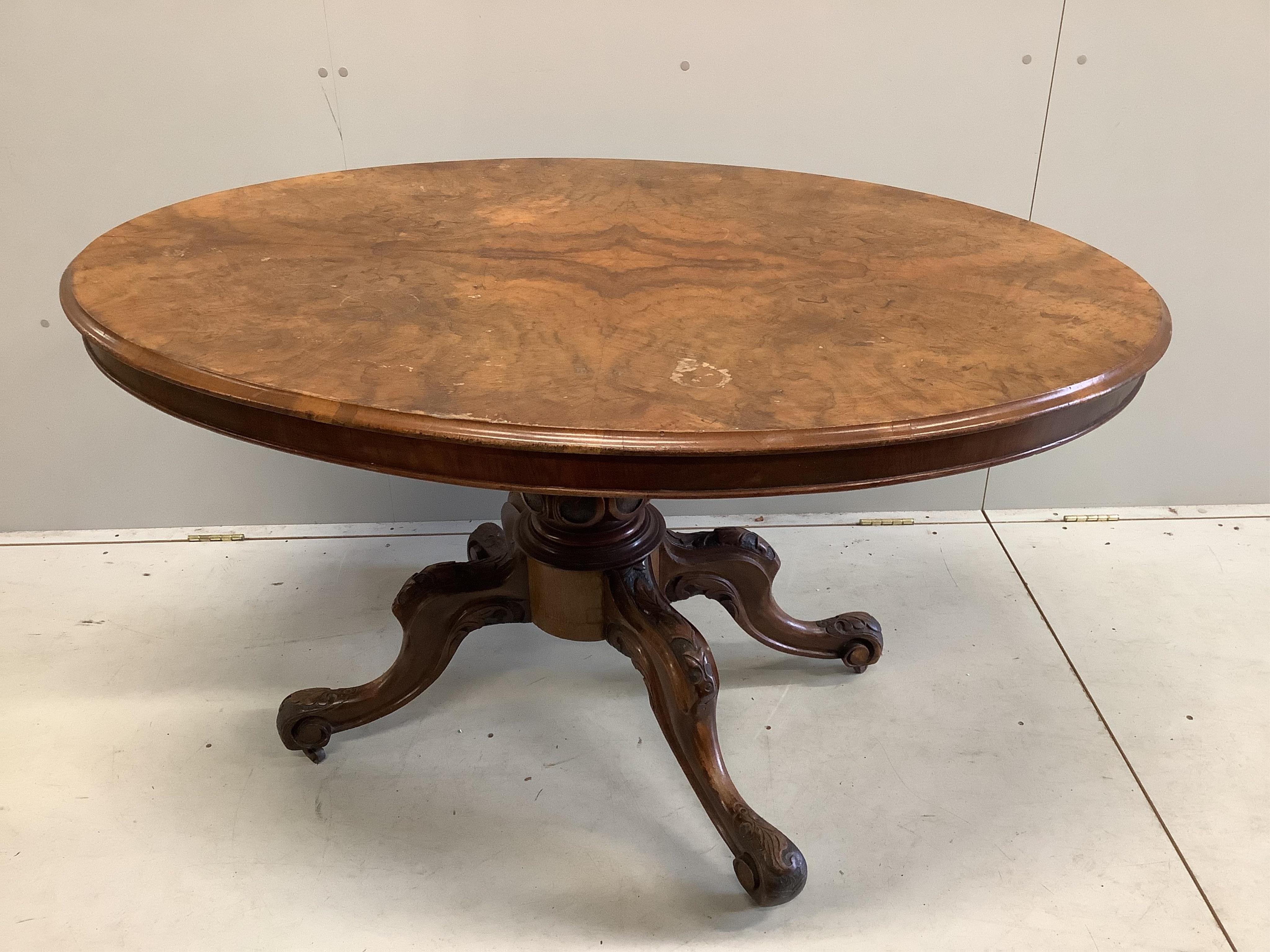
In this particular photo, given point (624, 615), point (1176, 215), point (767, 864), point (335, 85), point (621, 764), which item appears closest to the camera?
point (767, 864)

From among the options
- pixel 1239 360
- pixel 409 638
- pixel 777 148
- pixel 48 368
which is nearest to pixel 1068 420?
pixel 409 638

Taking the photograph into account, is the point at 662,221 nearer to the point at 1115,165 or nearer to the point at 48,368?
the point at 1115,165

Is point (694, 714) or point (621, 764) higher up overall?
point (694, 714)

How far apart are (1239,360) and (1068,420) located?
1601 millimetres

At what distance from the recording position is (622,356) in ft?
3.41

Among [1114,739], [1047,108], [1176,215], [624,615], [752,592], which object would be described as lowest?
[1114,739]

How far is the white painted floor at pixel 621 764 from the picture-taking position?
1419 mm

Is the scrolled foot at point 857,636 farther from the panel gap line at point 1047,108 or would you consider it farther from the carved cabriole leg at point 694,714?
the panel gap line at point 1047,108

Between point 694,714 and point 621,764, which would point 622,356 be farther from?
point 621,764

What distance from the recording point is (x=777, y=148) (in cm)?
207

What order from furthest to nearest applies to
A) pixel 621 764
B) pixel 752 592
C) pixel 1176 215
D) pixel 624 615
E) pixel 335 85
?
pixel 1176 215 → pixel 335 85 → pixel 752 592 → pixel 621 764 → pixel 624 615

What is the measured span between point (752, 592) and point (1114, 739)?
0.66 m

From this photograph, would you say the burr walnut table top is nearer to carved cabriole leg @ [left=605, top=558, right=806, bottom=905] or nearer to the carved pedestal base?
the carved pedestal base

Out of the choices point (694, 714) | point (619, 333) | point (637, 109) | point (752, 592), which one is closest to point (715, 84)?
point (637, 109)
